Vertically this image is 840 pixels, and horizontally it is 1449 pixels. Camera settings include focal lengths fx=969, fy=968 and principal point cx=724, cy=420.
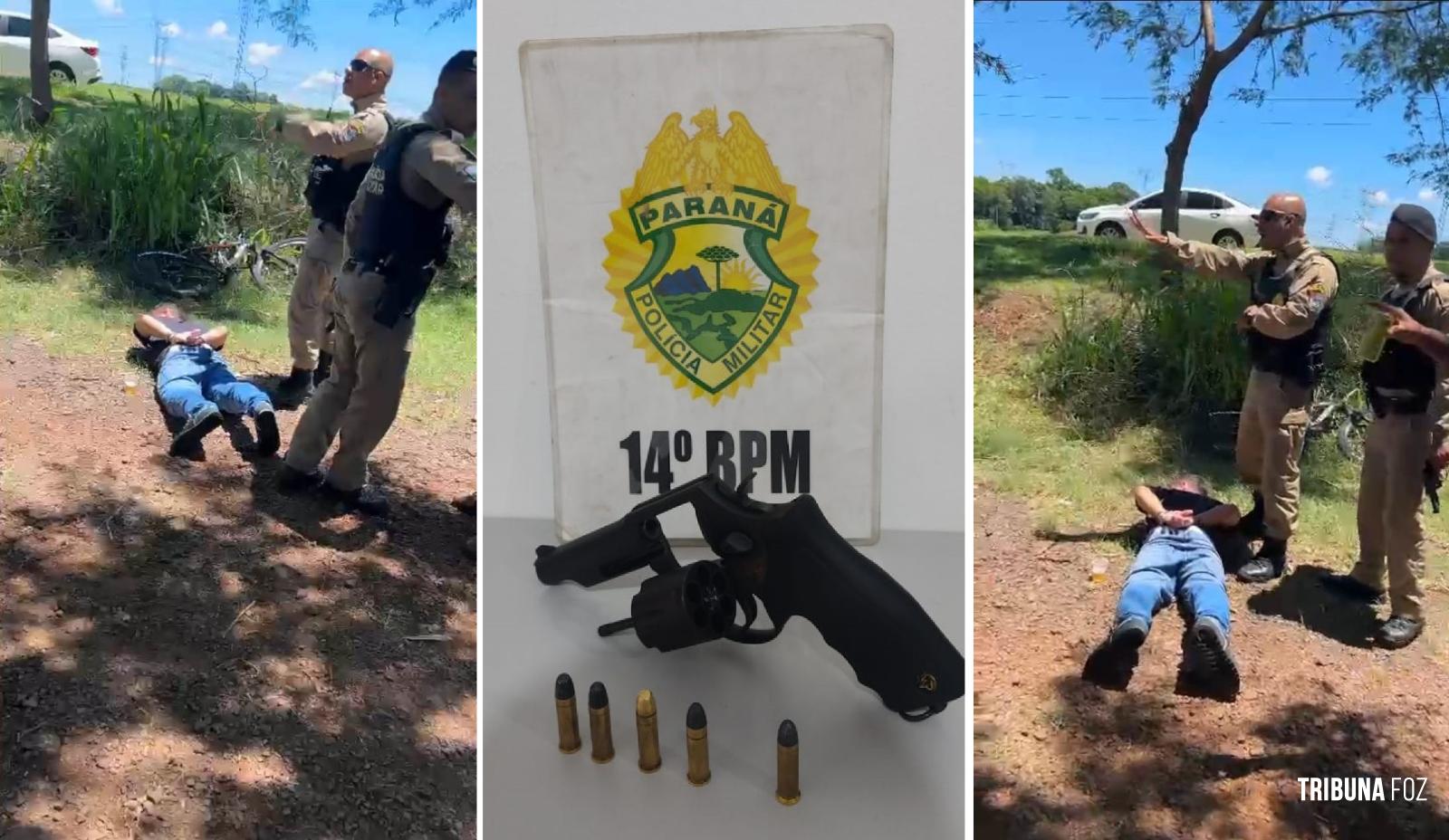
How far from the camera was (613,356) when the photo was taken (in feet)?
7.30

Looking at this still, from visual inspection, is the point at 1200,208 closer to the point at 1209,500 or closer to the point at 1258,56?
the point at 1258,56

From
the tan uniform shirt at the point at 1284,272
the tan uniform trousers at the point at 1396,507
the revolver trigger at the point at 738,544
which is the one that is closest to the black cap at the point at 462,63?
the revolver trigger at the point at 738,544

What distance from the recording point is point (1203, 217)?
6.54ft

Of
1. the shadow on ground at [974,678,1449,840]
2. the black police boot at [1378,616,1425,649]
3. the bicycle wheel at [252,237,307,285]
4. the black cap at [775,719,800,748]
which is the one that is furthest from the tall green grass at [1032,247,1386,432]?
the bicycle wheel at [252,237,307,285]

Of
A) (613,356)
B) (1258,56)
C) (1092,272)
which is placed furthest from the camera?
(613,356)

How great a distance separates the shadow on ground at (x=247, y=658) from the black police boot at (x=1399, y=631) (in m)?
1.93

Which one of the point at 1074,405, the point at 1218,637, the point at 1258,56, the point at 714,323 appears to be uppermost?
the point at 1258,56

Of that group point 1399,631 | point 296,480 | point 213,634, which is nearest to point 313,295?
point 296,480

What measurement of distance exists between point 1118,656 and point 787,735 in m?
0.71

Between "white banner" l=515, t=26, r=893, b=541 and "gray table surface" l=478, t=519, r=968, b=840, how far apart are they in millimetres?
232

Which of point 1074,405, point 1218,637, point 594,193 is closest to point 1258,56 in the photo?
point 1074,405

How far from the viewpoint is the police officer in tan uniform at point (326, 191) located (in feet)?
6.85

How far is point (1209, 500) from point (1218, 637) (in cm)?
28

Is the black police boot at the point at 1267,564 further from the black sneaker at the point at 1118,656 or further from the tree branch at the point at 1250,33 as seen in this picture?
the tree branch at the point at 1250,33
